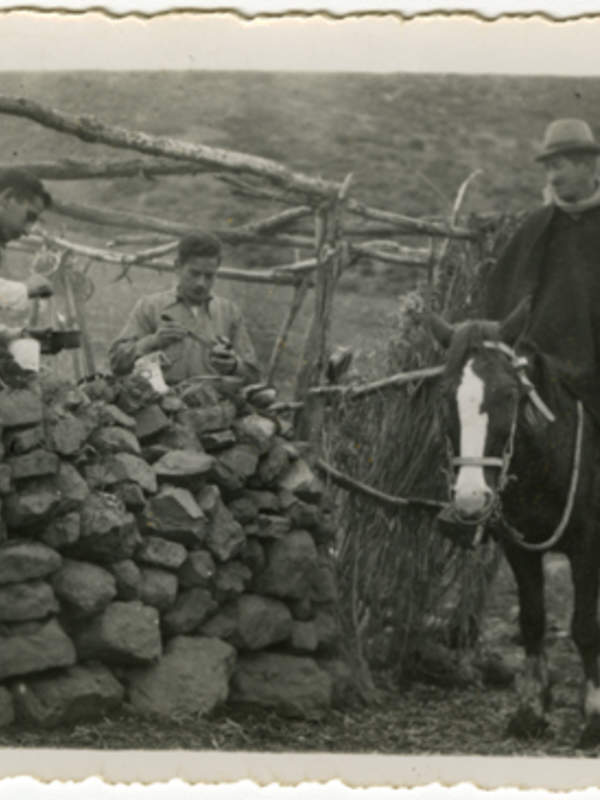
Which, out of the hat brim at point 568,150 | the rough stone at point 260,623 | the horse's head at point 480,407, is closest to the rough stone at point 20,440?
the rough stone at point 260,623

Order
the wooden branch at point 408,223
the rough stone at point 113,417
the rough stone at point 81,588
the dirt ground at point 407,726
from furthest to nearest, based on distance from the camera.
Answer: the wooden branch at point 408,223 → the rough stone at point 113,417 → the dirt ground at point 407,726 → the rough stone at point 81,588

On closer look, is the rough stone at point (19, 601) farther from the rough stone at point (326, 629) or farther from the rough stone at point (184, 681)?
the rough stone at point (326, 629)

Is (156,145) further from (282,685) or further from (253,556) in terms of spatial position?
(282,685)

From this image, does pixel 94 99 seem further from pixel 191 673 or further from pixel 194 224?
pixel 191 673

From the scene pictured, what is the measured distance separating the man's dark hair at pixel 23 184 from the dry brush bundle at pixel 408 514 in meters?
1.38

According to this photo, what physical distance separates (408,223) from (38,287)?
1428mm

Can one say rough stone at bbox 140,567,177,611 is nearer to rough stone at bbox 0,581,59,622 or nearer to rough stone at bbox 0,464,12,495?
rough stone at bbox 0,581,59,622

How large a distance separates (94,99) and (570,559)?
2.47 meters

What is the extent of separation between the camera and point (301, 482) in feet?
16.7

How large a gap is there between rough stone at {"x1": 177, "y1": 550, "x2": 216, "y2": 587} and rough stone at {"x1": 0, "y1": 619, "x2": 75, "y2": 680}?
0.49 m

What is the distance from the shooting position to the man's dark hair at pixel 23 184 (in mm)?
4949

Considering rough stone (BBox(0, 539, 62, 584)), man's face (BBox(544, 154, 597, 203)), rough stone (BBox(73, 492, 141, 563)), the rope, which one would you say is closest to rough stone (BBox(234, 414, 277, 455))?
rough stone (BBox(73, 492, 141, 563))

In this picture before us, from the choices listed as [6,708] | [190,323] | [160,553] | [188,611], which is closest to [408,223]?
[190,323]

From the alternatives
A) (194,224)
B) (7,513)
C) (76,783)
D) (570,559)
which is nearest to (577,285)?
(570,559)
